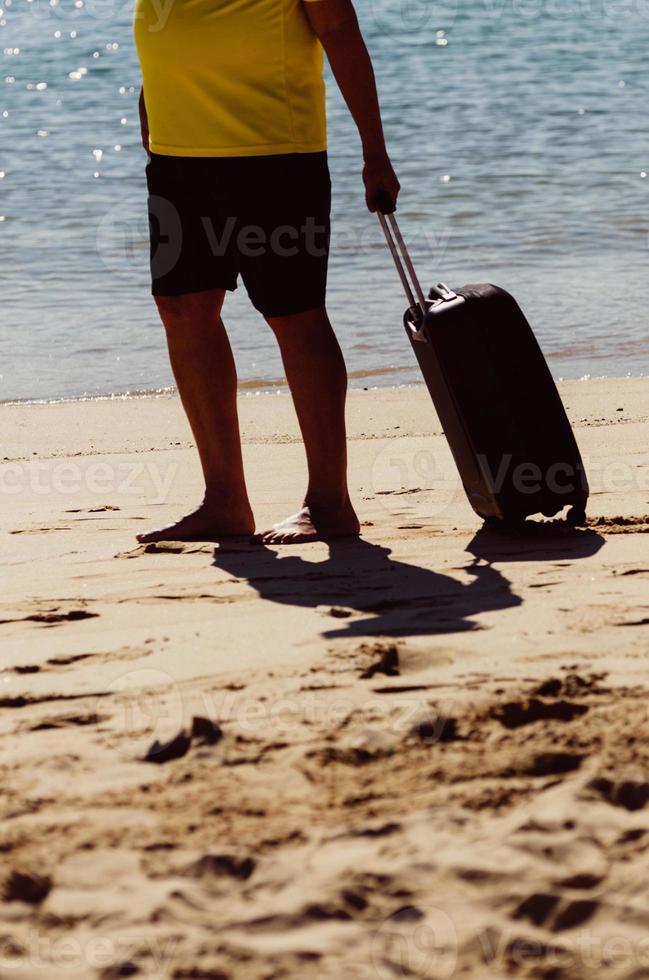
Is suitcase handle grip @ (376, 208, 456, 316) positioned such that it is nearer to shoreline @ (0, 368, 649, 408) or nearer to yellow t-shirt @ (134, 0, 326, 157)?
yellow t-shirt @ (134, 0, 326, 157)

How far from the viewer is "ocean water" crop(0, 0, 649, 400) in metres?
5.93

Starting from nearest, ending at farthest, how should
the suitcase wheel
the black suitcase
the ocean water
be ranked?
the black suitcase
the suitcase wheel
the ocean water

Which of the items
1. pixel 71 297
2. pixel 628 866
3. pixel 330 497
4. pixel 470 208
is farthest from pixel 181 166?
pixel 470 208

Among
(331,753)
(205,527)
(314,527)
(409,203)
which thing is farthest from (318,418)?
(409,203)

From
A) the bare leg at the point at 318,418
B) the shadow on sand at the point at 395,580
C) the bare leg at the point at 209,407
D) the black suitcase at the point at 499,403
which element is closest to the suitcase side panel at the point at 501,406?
the black suitcase at the point at 499,403

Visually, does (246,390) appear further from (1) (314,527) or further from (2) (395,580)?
(2) (395,580)

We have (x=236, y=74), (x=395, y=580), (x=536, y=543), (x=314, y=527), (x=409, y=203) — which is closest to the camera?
(x=395, y=580)

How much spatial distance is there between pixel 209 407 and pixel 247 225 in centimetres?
50

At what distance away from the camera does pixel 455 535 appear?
3.13 metres

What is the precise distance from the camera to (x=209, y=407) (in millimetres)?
3209

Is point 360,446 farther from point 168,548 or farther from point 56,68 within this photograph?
point 56,68

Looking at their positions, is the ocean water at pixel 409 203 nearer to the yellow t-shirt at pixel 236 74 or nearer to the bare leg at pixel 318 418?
the bare leg at pixel 318 418

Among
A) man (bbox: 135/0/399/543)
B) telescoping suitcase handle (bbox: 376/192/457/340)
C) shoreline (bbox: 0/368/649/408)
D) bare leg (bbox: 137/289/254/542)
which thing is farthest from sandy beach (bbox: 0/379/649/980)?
shoreline (bbox: 0/368/649/408)

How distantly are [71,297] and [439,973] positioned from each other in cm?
580
